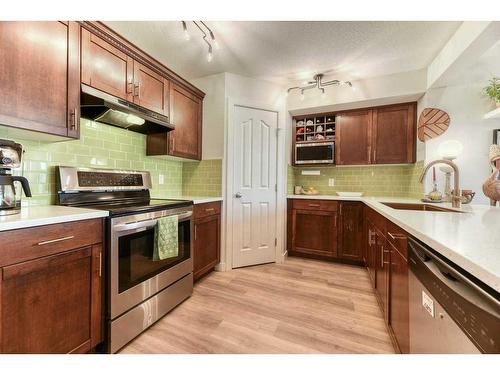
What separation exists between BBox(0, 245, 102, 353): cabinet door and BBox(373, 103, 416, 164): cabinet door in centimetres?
321

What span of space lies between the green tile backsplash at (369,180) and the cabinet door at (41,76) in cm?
259

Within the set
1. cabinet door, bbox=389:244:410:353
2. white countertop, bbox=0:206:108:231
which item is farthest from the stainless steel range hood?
cabinet door, bbox=389:244:410:353

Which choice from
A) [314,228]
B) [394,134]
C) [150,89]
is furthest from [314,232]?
[150,89]

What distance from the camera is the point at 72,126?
1.46 m

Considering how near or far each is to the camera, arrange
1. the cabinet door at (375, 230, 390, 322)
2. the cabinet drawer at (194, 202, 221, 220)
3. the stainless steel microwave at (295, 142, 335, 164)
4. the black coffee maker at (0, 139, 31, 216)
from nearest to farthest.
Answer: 1. the black coffee maker at (0, 139, 31, 216)
2. the cabinet door at (375, 230, 390, 322)
3. the cabinet drawer at (194, 202, 221, 220)
4. the stainless steel microwave at (295, 142, 335, 164)

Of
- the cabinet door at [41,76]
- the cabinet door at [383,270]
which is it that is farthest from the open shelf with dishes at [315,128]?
the cabinet door at [41,76]

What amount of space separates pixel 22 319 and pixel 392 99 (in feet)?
12.1

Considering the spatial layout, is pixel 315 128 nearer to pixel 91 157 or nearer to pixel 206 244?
pixel 206 244

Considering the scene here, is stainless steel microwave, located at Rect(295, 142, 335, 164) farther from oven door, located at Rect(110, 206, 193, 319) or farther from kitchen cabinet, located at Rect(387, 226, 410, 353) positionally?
oven door, located at Rect(110, 206, 193, 319)

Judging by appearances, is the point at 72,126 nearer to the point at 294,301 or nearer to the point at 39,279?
the point at 39,279

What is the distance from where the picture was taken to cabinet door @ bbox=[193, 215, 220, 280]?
7.45 feet

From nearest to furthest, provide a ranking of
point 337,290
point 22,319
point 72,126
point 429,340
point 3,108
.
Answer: point 429,340, point 22,319, point 3,108, point 72,126, point 337,290

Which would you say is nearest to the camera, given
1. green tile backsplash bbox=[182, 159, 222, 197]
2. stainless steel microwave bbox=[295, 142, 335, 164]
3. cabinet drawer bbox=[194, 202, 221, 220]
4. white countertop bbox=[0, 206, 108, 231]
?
white countertop bbox=[0, 206, 108, 231]
